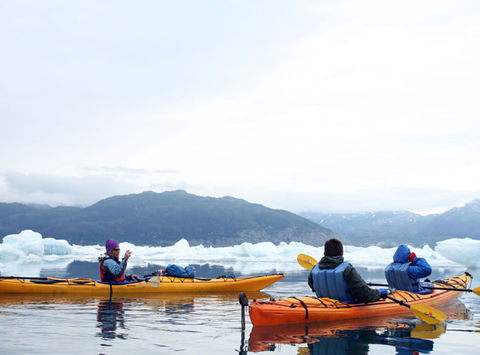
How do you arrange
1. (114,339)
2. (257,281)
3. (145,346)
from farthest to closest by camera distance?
(257,281) < (114,339) < (145,346)

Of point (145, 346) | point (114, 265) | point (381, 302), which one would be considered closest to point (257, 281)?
point (114, 265)

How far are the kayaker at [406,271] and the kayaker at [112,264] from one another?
6187 mm

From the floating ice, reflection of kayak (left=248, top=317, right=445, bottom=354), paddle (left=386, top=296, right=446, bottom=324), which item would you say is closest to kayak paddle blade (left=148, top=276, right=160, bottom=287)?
reflection of kayak (left=248, top=317, right=445, bottom=354)

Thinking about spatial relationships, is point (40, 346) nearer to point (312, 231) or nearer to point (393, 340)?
point (393, 340)

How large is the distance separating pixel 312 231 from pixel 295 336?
194m

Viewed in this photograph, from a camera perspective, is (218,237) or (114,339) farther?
(218,237)

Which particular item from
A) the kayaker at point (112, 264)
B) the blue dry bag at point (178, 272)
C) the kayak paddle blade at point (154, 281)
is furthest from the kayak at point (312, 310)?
A: the blue dry bag at point (178, 272)

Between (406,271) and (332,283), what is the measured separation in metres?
2.86

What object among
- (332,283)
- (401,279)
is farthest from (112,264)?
(401,279)

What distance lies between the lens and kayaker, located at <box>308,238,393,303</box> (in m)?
7.50

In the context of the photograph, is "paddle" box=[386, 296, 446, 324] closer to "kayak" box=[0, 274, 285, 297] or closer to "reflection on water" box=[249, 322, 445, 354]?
"reflection on water" box=[249, 322, 445, 354]

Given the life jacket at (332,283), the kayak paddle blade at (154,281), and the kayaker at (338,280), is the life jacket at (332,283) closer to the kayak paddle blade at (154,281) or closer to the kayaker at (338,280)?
the kayaker at (338,280)

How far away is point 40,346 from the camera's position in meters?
5.63

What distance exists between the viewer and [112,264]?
11.9 m
